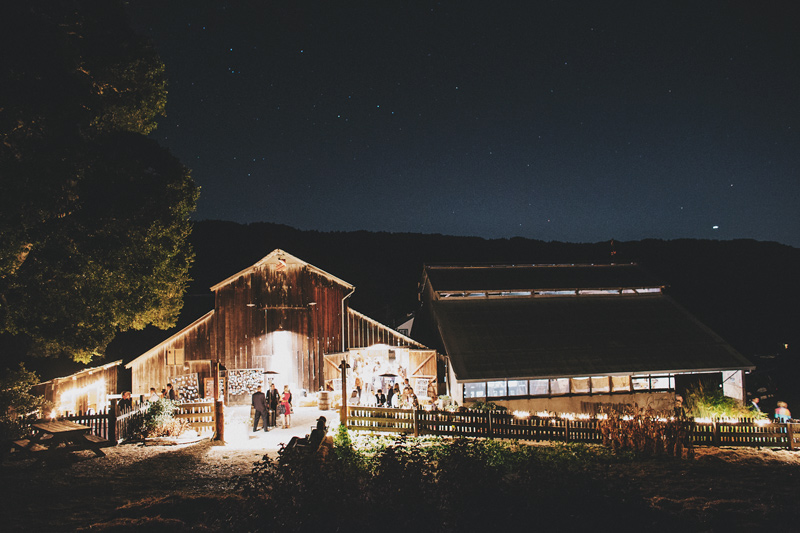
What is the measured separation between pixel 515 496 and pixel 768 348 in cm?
4294

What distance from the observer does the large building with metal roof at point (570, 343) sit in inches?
803

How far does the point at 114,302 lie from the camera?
1442cm

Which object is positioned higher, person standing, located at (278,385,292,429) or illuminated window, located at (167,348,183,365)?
illuminated window, located at (167,348,183,365)

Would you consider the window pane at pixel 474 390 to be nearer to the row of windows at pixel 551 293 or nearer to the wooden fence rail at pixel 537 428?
the wooden fence rail at pixel 537 428

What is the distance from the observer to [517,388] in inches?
814

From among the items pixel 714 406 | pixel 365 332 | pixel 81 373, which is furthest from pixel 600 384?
pixel 81 373

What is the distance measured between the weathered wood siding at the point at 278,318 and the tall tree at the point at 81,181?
768 cm

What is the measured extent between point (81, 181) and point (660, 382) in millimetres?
22727

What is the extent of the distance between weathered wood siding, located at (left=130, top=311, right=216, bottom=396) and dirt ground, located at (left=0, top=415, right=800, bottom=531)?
354 inches

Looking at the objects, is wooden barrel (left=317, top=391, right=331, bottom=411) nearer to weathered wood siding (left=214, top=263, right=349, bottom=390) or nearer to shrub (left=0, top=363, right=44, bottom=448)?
weathered wood siding (left=214, top=263, right=349, bottom=390)

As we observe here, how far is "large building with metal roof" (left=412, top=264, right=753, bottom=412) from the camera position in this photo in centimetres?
2041

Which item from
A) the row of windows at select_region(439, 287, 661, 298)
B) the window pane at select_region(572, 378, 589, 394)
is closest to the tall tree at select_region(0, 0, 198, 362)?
the row of windows at select_region(439, 287, 661, 298)

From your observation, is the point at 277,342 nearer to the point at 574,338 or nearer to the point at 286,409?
the point at 286,409

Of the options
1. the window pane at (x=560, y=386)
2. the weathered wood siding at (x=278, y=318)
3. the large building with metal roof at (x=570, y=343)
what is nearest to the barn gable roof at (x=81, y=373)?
the weathered wood siding at (x=278, y=318)
